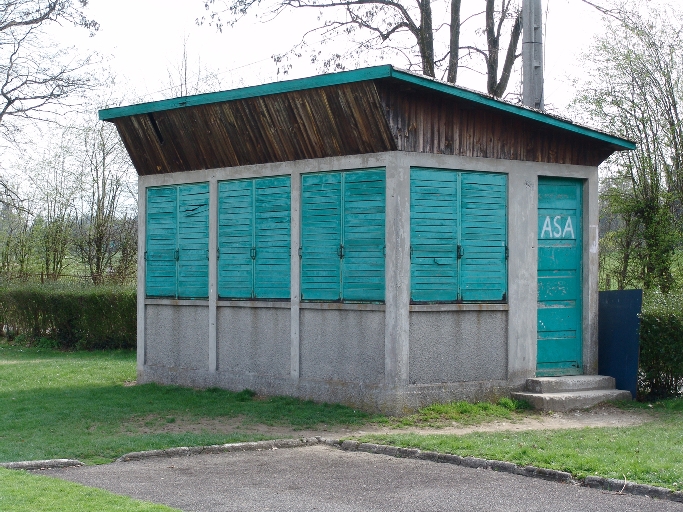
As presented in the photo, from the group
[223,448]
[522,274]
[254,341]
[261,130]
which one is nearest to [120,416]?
[254,341]

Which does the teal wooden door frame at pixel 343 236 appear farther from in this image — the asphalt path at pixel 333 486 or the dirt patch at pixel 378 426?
the asphalt path at pixel 333 486

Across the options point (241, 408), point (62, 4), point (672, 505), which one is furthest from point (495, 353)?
point (62, 4)

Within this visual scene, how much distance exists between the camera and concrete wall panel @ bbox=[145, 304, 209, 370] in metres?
15.0

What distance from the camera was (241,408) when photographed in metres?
12.9

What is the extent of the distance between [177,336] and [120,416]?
2.98 meters

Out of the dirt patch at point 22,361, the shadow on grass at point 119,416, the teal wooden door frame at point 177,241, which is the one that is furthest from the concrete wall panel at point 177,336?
the dirt patch at point 22,361

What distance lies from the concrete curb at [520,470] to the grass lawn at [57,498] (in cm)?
331

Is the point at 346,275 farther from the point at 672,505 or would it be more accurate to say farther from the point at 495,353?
the point at 672,505

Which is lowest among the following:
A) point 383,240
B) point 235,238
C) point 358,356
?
point 358,356

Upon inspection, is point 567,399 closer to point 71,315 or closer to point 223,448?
point 223,448

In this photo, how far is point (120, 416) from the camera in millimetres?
12578

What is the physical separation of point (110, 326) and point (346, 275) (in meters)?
12.6

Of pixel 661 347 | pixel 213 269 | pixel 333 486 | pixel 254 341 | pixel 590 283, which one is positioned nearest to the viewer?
pixel 333 486

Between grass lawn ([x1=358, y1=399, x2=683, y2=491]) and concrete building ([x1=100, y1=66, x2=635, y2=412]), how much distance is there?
2.05 meters
